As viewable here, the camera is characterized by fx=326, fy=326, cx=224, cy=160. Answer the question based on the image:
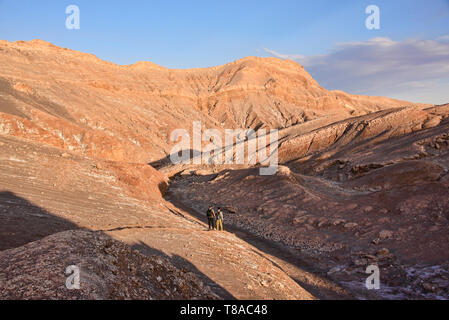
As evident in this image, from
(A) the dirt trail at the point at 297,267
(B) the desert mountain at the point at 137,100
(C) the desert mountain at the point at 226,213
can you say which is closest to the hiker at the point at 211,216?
(C) the desert mountain at the point at 226,213

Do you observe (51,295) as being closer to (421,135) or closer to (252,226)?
(252,226)

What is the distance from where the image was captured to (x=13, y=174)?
1191cm

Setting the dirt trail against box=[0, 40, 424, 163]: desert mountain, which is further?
box=[0, 40, 424, 163]: desert mountain

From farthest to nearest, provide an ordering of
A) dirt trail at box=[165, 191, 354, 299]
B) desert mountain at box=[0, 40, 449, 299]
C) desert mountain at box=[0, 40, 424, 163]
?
desert mountain at box=[0, 40, 424, 163] → dirt trail at box=[165, 191, 354, 299] → desert mountain at box=[0, 40, 449, 299]

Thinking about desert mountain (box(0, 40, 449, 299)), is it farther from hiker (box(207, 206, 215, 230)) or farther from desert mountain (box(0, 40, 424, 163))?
hiker (box(207, 206, 215, 230))

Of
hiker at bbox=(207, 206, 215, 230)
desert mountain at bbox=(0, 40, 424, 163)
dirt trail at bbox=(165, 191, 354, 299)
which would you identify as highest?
desert mountain at bbox=(0, 40, 424, 163)

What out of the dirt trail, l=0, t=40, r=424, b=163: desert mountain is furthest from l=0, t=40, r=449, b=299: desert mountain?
l=0, t=40, r=424, b=163: desert mountain

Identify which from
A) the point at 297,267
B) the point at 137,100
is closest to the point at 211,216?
the point at 297,267

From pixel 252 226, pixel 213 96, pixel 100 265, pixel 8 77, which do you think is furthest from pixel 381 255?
pixel 213 96

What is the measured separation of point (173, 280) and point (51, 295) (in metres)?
1.98

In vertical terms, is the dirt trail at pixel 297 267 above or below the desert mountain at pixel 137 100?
below

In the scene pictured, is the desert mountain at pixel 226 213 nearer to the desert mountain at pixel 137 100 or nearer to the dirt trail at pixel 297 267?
the dirt trail at pixel 297 267

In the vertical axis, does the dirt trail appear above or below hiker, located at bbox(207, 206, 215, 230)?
below

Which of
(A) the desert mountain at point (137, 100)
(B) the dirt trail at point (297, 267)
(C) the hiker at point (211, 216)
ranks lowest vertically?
(B) the dirt trail at point (297, 267)
